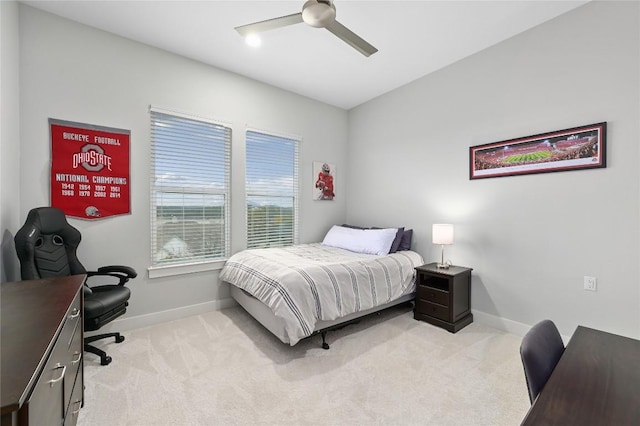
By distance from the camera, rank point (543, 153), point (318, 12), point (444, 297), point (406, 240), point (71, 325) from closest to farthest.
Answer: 1. point (71, 325)
2. point (318, 12)
3. point (543, 153)
4. point (444, 297)
5. point (406, 240)

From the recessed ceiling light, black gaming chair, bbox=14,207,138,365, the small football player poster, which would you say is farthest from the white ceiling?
black gaming chair, bbox=14,207,138,365

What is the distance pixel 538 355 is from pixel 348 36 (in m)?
2.26

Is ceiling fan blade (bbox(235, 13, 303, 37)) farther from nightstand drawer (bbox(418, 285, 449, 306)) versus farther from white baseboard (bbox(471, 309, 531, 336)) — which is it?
white baseboard (bbox(471, 309, 531, 336))

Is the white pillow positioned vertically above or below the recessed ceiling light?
below

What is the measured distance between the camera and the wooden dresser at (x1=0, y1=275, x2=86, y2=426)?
665mm

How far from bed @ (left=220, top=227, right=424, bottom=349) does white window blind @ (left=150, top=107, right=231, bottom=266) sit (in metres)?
0.44

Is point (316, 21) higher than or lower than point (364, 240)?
higher

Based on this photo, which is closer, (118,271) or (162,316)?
(118,271)

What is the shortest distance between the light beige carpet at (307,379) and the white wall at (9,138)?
3.46 ft

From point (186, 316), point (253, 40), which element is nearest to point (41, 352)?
point (186, 316)

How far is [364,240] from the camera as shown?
3535 mm

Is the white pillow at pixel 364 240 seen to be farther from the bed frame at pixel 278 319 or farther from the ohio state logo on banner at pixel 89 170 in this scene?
the ohio state logo on banner at pixel 89 170

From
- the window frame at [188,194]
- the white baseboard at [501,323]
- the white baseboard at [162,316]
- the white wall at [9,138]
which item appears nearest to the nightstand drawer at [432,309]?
the white baseboard at [501,323]

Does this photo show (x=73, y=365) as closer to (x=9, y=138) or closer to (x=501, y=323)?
(x=9, y=138)
